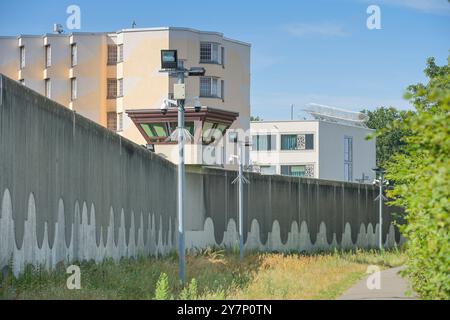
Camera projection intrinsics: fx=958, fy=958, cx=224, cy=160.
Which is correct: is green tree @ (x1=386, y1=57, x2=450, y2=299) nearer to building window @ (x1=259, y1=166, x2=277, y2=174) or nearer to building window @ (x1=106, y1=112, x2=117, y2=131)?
building window @ (x1=106, y1=112, x2=117, y2=131)

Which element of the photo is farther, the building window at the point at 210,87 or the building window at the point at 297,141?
the building window at the point at 297,141

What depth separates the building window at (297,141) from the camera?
11212 cm

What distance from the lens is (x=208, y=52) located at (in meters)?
84.3

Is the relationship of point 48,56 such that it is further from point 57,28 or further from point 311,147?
point 311,147

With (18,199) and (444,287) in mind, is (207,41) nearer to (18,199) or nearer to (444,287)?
(18,199)

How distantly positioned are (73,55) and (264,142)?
34.9 meters

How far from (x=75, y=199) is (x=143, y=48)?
200 feet

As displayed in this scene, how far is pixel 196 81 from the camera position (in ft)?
278

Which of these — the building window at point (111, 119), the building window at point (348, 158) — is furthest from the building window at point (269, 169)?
the building window at point (111, 119)

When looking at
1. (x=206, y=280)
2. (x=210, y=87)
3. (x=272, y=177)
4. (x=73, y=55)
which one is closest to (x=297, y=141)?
(x=210, y=87)

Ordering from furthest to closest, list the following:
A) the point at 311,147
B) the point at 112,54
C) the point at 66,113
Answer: the point at 311,147 → the point at 112,54 → the point at 66,113

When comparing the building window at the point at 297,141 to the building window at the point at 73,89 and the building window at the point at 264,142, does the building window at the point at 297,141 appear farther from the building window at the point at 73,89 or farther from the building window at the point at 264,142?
the building window at the point at 73,89

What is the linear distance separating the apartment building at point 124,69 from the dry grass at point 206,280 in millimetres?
45861

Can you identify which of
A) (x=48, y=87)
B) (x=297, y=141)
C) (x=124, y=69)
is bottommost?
(x=297, y=141)
